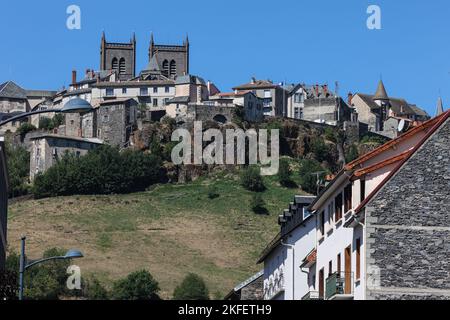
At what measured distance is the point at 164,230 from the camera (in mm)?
176500

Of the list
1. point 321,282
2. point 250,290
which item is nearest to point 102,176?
point 250,290

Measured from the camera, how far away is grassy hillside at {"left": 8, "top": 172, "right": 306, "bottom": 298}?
527ft

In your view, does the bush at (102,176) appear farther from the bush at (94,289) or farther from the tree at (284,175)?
the bush at (94,289)

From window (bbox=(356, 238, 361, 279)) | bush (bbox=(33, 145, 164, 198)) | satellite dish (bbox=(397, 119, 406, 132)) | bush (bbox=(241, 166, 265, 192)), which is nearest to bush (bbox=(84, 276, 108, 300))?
bush (bbox=(33, 145, 164, 198))

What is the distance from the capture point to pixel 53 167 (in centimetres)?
19538

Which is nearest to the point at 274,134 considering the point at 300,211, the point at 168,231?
the point at 168,231

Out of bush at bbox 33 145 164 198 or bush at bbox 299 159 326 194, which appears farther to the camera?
bush at bbox 33 145 164 198

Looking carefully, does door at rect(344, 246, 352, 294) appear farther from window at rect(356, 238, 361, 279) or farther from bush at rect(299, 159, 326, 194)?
bush at rect(299, 159, 326, 194)

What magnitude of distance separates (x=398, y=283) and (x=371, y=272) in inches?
28.8

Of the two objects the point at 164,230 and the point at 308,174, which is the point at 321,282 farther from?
the point at 308,174

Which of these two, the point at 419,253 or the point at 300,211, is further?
the point at 300,211

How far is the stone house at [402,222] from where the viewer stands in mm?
36750
